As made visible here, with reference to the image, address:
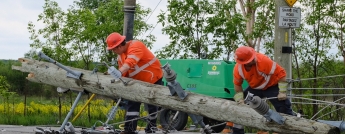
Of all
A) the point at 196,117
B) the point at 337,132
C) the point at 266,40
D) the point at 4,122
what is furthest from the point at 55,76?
the point at 266,40

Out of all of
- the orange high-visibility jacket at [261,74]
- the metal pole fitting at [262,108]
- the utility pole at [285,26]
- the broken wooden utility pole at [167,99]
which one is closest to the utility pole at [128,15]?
the utility pole at [285,26]

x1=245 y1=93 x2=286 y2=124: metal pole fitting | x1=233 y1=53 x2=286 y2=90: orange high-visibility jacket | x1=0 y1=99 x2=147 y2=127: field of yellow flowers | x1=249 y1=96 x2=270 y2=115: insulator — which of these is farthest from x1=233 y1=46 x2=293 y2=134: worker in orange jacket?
x1=0 y1=99 x2=147 y2=127: field of yellow flowers

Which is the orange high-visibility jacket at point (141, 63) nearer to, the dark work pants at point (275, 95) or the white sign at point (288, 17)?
the dark work pants at point (275, 95)

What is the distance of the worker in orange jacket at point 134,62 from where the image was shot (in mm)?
14203

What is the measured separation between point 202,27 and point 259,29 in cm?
181

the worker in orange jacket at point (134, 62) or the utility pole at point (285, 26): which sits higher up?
the utility pole at point (285, 26)

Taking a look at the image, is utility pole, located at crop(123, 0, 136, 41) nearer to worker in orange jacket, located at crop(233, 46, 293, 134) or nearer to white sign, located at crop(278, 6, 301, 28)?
white sign, located at crop(278, 6, 301, 28)

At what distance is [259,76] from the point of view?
539 inches

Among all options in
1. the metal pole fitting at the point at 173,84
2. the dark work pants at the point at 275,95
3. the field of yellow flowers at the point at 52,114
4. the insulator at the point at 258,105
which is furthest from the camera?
the field of yellow flowers at the point at 52,114

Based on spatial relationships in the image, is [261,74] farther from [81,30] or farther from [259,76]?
[81,30]

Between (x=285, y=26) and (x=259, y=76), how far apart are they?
316cm

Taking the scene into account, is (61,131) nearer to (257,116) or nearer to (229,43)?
(257,116)

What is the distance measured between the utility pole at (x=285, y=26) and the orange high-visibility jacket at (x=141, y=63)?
2973mm

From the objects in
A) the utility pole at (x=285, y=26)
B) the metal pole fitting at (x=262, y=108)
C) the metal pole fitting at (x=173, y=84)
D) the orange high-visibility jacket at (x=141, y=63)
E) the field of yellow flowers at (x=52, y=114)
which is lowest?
the field of yellow flowers at (x=52, y=114)
